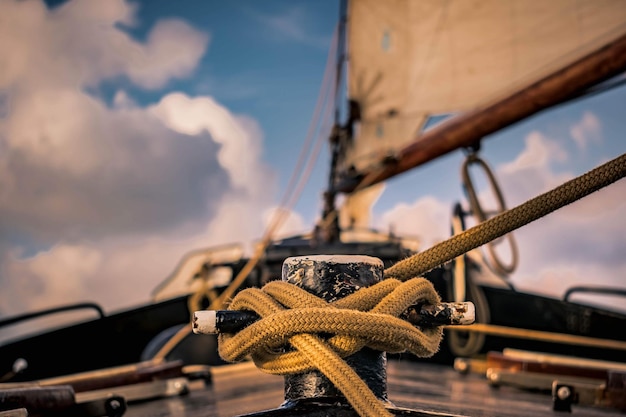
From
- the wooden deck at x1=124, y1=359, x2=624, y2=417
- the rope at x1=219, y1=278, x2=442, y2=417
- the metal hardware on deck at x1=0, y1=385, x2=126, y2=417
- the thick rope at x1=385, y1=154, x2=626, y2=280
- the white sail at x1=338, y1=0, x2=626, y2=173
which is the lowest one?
the wooden deck at x1=124, y1=359, x2=624, y2=417

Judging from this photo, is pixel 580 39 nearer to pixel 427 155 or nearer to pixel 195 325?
pixel 427 155

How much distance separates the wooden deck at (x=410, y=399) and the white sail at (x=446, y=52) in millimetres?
1700

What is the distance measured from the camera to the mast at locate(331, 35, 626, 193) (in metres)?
2.94

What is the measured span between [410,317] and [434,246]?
13 centimetres

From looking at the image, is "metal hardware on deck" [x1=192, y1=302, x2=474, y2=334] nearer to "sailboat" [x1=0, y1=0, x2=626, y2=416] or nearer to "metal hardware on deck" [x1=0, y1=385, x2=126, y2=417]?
"sailboat" [x1=0, y1=0, x2=626, y2=416]

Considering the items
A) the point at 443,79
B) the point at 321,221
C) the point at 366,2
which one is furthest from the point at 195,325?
the point at 366,2

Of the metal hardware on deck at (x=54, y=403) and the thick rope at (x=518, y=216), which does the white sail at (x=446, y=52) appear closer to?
the thick rope at (x=518, y=216)

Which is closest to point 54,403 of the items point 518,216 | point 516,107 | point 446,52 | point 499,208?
point 518,216

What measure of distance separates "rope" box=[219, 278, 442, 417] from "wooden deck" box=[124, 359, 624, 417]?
54 centimetres

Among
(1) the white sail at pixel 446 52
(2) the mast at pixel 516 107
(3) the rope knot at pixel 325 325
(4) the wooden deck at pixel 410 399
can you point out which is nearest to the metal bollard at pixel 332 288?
(3) the rope knot at pixel 325 325

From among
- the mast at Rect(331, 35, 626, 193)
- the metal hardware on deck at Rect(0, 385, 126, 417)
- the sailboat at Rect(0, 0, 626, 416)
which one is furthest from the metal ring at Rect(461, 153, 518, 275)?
the metal hardware on deck at Rect(0, 385, 126, 417)

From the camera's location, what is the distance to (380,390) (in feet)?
3.33

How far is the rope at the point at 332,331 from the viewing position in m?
0.90

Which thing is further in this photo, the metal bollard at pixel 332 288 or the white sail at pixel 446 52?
the white sail at pixel 446 52
